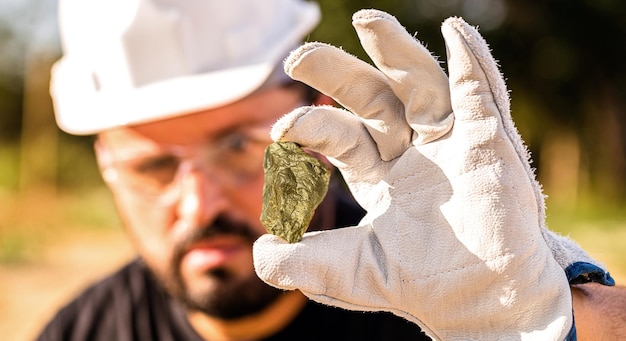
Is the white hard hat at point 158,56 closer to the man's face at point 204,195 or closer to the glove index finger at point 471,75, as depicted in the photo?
the man's face at point 204,195

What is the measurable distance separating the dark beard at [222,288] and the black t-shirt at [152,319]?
21 cm

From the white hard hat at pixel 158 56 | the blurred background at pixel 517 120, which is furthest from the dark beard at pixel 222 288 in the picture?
the blurred background at pixel 517 120

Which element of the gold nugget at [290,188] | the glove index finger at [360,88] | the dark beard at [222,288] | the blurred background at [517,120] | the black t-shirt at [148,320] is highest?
the glove index finger at [360,88]

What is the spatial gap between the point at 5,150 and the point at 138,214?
1416cm

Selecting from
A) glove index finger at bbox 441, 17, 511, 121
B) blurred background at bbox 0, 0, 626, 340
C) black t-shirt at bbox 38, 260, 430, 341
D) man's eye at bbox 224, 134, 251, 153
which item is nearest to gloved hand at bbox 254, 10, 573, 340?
glove index finger at bbox 441, 17, 511, 121

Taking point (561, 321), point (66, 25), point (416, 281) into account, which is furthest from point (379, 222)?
point (66, 25)

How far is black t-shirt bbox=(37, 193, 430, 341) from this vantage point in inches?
107

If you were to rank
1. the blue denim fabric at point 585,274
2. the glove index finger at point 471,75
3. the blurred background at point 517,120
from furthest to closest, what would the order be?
1. the blurred background at point 517,120
2. the blue denim fabric at point 585,274
3. the glove index finger at point 471,75

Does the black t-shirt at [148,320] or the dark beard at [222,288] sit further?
the black t-shirt at [148,320]

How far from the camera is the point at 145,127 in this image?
2.48 meters

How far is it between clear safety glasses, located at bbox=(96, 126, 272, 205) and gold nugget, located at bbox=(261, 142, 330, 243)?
1139 millimetres

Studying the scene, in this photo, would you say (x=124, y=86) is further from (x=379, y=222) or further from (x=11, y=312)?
(x=11, y=312)

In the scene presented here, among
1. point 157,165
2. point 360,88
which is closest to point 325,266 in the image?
point 360,88

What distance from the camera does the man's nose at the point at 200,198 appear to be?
7.88 ft
